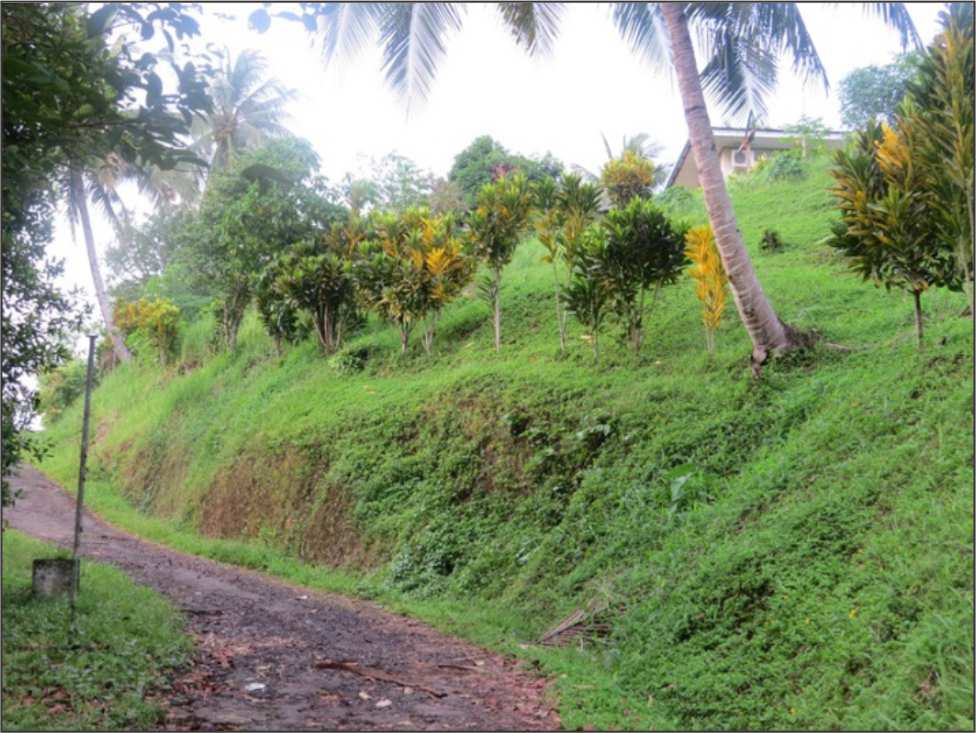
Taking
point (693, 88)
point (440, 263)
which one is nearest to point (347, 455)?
point (440, 263)

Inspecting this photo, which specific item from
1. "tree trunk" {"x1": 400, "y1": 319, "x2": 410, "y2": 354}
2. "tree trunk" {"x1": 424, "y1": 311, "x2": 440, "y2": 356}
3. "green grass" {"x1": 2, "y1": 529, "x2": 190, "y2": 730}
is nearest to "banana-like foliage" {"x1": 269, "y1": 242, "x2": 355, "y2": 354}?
"tree trunk" {"x1": 400, "y1": 319, "x2": 410, "y2": 354}

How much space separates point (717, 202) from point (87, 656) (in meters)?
7.27

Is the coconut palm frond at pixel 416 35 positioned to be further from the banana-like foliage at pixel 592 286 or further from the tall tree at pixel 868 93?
the tall tree at pixel 868 93

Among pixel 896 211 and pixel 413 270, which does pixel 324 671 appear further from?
pixel 413 270

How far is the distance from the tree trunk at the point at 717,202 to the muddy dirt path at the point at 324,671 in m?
4.70

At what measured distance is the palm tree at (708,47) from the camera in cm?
909

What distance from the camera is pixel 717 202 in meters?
9.07

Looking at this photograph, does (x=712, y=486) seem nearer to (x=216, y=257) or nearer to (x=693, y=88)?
(x=693, y=88)

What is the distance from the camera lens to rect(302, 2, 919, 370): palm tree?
9086mm

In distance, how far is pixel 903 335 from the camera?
865 centimetres

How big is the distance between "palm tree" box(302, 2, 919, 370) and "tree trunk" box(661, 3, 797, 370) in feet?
0.04

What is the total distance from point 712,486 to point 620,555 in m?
1.07

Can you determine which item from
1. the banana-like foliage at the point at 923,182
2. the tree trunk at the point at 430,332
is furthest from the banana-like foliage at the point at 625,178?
the banana-like foliage at the point at 923,182

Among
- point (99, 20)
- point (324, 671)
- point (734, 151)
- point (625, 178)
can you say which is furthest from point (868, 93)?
point (99, 20)
